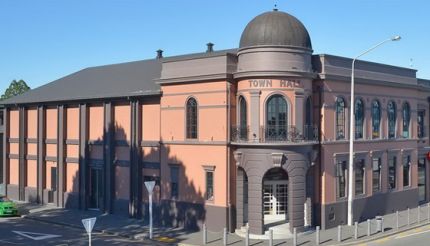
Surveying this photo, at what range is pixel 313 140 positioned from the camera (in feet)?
89.3

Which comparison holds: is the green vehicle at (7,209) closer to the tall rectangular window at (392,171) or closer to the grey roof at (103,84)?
the grey roof at (103,84)

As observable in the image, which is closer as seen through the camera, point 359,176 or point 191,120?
point 191,120

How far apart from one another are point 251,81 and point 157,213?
9.32m

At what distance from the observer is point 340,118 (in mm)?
29547

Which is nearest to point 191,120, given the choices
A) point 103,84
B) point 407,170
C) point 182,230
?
point 182,230

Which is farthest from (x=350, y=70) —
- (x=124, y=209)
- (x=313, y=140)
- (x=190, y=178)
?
(x=124, y=209)

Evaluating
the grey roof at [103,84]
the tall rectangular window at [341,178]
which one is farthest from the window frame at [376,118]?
the grey roof at [103,84]

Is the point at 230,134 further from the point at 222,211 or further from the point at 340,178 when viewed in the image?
the point at 340,178

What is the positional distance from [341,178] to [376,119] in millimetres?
5282

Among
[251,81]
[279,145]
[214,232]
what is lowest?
[214,232]

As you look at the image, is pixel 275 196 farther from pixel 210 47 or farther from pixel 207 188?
pixel 210 47

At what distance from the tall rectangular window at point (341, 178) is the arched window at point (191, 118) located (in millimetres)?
7726

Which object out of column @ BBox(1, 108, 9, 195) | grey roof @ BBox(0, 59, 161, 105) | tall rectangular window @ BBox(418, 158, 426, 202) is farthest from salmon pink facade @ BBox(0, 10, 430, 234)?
column @ BBox(1, 108, 9, 195)

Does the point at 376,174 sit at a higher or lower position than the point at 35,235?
higher
